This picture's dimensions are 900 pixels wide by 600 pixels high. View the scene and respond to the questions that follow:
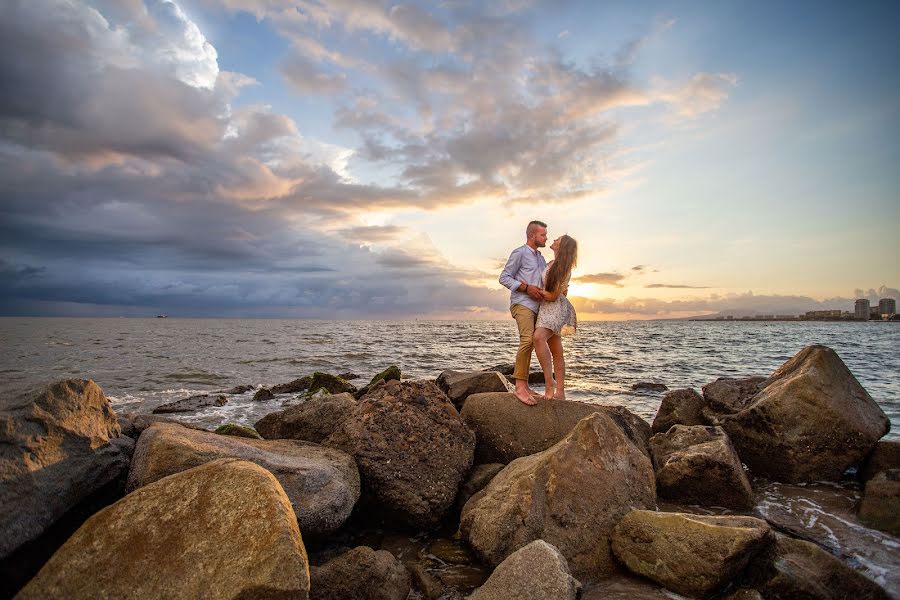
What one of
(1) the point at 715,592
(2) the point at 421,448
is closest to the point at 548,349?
(2) the point at 421,448

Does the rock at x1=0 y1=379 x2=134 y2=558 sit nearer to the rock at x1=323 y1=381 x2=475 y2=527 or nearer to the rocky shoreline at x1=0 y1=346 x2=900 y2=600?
the rocky shoreline at x1=0 y1=346 x2=900 y2=600

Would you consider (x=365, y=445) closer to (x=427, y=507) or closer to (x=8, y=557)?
(x=427, y=507)

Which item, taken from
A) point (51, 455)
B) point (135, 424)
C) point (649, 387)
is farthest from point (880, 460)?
point (649, 387)

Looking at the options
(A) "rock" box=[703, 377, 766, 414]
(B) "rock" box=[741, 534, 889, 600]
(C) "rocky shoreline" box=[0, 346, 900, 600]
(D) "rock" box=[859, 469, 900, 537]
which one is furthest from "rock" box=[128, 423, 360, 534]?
(A) "rock" box=[703, 377, 766, 414]

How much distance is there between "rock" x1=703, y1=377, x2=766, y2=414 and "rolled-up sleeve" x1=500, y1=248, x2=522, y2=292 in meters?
4.13

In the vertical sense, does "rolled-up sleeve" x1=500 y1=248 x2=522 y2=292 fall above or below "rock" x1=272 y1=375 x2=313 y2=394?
above

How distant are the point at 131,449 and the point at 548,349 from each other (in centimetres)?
561

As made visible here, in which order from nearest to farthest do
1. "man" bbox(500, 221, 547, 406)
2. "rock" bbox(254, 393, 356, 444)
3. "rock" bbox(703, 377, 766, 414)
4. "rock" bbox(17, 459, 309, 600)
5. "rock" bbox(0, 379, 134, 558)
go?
"rock" bbox(17, 459, 309, 600) → "rock" bbox(0, 379, 134, 558) → "rock" bbox(254, 393, 356, 444) → "man" bbox(500, 221, 547, 406) → "rock" bbox(703, 377, 766, 414)

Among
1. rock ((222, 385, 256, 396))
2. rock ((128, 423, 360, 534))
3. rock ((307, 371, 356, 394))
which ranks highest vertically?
rock ((128, 423, 360, 534))

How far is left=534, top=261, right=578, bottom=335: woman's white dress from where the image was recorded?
23.4 ft

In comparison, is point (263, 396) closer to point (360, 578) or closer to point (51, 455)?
point (51, 455)

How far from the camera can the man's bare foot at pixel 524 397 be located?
6746 mm

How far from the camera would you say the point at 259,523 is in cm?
288

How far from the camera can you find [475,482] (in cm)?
562
